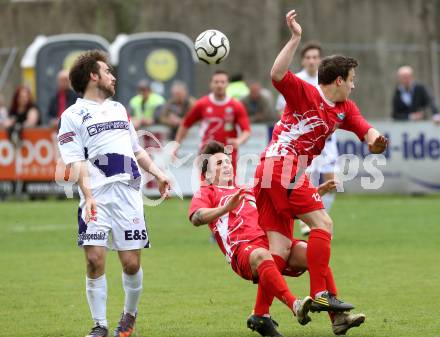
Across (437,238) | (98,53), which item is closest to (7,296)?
(98,53)

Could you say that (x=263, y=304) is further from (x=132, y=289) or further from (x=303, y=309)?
(x=132, y=289)

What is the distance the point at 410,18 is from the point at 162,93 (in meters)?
7.16

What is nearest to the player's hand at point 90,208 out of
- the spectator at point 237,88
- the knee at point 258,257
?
the knee at point 258,257

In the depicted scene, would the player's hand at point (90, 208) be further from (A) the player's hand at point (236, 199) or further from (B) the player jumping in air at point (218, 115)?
(B) the player jumping in air at point (218, 115)

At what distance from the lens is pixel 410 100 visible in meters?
20.4

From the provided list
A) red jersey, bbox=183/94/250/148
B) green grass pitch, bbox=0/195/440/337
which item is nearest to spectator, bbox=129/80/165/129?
green grass pitch, bbox=0/195/440/337

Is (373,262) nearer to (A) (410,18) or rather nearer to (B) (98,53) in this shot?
(B) (98,53)

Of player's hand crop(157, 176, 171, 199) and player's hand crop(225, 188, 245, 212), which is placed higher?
player's hand crop(157, 176, 171, 199)

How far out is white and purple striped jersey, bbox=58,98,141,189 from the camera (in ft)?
26.0

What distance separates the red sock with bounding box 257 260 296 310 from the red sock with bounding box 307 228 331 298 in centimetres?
22

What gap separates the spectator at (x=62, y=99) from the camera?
20688mm

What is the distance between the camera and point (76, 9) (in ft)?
93.9

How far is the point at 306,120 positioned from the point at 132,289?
5.78 ft

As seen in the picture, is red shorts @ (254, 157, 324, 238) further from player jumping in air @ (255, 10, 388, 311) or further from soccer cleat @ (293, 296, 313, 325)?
soccer cleat @ (293, 296, 313, 325)
